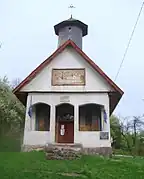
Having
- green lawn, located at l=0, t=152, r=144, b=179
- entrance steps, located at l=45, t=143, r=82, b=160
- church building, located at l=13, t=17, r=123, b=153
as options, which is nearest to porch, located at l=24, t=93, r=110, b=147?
church building, located at l=13, t=17, r=123, b=153

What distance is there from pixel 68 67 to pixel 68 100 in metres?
2.25

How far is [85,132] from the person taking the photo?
1916 centimetres

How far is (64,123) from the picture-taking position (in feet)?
69.3

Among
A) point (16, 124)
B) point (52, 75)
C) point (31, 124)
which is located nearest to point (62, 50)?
point (52, 75)

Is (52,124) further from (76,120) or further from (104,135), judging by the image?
(104,135)

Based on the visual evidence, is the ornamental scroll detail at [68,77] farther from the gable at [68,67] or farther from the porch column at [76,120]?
the porch column at [76,120]

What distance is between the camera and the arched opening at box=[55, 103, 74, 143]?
20672mm

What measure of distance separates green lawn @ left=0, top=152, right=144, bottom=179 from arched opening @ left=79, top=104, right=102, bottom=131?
4.06 meters

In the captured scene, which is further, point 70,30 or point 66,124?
point 70,30

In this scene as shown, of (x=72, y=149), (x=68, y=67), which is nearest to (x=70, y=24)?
(x=68, y=67)

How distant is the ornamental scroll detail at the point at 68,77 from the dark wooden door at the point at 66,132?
282 cm

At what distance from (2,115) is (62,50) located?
8659 millimetres

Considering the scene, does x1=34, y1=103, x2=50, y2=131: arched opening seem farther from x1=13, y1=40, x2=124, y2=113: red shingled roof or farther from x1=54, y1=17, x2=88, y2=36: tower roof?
x1=54, y1=17, x2=88, y2=36: tower roof

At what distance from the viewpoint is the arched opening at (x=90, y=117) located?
805 inches
